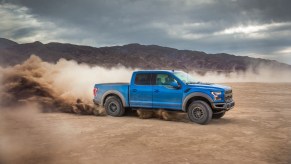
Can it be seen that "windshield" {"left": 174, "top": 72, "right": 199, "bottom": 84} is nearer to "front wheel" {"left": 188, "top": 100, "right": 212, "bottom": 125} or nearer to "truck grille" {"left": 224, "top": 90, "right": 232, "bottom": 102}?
"front wheel" {"left": 188, "top": 100, "right": 212, "bottom": 125}

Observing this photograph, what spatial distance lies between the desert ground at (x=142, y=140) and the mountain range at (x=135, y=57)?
9304cm

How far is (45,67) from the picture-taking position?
19188 mm

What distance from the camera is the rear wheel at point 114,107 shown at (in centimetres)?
1287

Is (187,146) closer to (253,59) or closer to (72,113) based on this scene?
(72,113)

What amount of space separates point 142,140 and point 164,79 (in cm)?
385

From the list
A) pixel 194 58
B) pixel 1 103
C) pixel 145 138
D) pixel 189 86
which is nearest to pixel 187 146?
pixel 145 138

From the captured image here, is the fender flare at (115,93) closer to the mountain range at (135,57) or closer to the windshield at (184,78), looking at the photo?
the windshield at (184,78)

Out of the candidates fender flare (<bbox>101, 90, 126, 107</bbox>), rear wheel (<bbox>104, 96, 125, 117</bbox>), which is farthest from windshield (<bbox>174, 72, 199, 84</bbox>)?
rear wheel (<bbox>104, 96, 125, 117</bbox>)

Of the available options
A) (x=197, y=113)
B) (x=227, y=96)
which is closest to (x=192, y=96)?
(x=197, y=113)

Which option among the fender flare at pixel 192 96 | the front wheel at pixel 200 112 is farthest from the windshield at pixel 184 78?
the front wheel at pixel 200 112

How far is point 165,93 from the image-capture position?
11641mm

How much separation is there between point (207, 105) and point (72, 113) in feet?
20.8

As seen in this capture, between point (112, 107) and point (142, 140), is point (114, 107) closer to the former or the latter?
point (112, 107)

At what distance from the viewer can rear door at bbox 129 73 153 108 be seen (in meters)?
12.0
